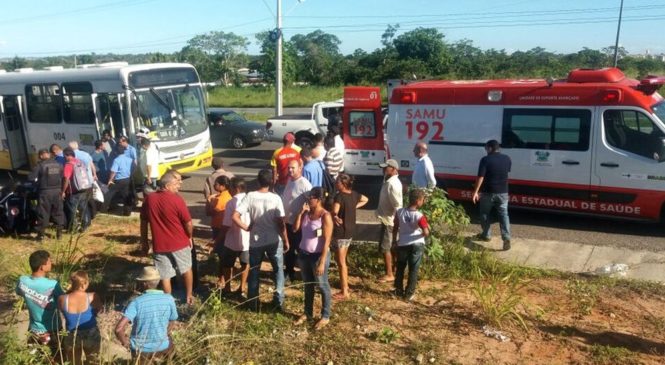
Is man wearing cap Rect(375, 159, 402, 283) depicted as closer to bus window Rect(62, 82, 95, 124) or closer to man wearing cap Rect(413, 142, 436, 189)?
man wearing cap Rect(413, 142, 436, 189)

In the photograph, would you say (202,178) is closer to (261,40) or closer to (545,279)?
(545,279)

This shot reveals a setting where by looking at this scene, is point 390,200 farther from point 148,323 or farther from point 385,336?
point 148,323

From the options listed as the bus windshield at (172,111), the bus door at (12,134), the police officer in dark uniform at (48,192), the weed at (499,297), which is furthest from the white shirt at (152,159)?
the weed at (499,297)

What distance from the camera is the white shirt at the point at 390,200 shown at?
24.6 feet

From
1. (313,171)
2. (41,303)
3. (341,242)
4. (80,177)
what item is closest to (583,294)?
(341,242)

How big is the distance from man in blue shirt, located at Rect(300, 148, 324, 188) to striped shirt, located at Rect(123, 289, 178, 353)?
144 inches

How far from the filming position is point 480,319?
639 cm

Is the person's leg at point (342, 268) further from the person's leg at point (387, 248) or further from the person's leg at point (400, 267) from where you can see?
the person's leg at point (387, 248)

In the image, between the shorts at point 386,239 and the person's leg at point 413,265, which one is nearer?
the person's leg at point 413,265

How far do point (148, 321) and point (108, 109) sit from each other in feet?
31.5

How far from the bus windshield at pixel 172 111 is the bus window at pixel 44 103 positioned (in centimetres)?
302

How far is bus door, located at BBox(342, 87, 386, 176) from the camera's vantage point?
1260 centimetres

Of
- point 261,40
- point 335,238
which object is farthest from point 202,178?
point 261,40

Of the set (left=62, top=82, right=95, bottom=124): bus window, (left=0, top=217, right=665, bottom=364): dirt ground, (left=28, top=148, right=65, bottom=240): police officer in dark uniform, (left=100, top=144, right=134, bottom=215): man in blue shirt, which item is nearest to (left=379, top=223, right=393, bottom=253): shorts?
(left=0, top=217, right=665, bottom=364): dirt ground
